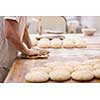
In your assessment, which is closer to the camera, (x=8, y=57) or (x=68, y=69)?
(x=68, y=69)

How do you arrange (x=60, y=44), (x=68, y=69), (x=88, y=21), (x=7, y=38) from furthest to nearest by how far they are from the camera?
(x=88, y=21) → (x=60, y=44) → (x=7, y=38) → (x=68, y=69)

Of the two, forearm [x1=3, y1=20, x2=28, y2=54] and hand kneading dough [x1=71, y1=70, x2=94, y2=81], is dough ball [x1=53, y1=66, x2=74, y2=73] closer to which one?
hand kneading dough [x1=71, y1=70, x2=94, y2=81]

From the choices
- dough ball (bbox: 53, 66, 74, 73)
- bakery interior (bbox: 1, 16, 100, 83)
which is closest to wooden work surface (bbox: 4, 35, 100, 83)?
bakery interior (bbox: 1, 16, 100, 83)

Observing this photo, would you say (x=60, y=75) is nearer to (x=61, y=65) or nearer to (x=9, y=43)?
(x=61, y=65)

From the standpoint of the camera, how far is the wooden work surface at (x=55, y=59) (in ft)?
3.67

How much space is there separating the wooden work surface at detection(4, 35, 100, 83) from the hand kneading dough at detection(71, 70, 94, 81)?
2cm

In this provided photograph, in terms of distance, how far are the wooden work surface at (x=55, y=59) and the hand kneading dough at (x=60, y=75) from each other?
0.10 ft

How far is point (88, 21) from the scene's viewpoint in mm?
3738

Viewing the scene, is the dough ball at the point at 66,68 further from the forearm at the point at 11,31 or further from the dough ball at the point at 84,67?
the forearm at the point at 11,31
